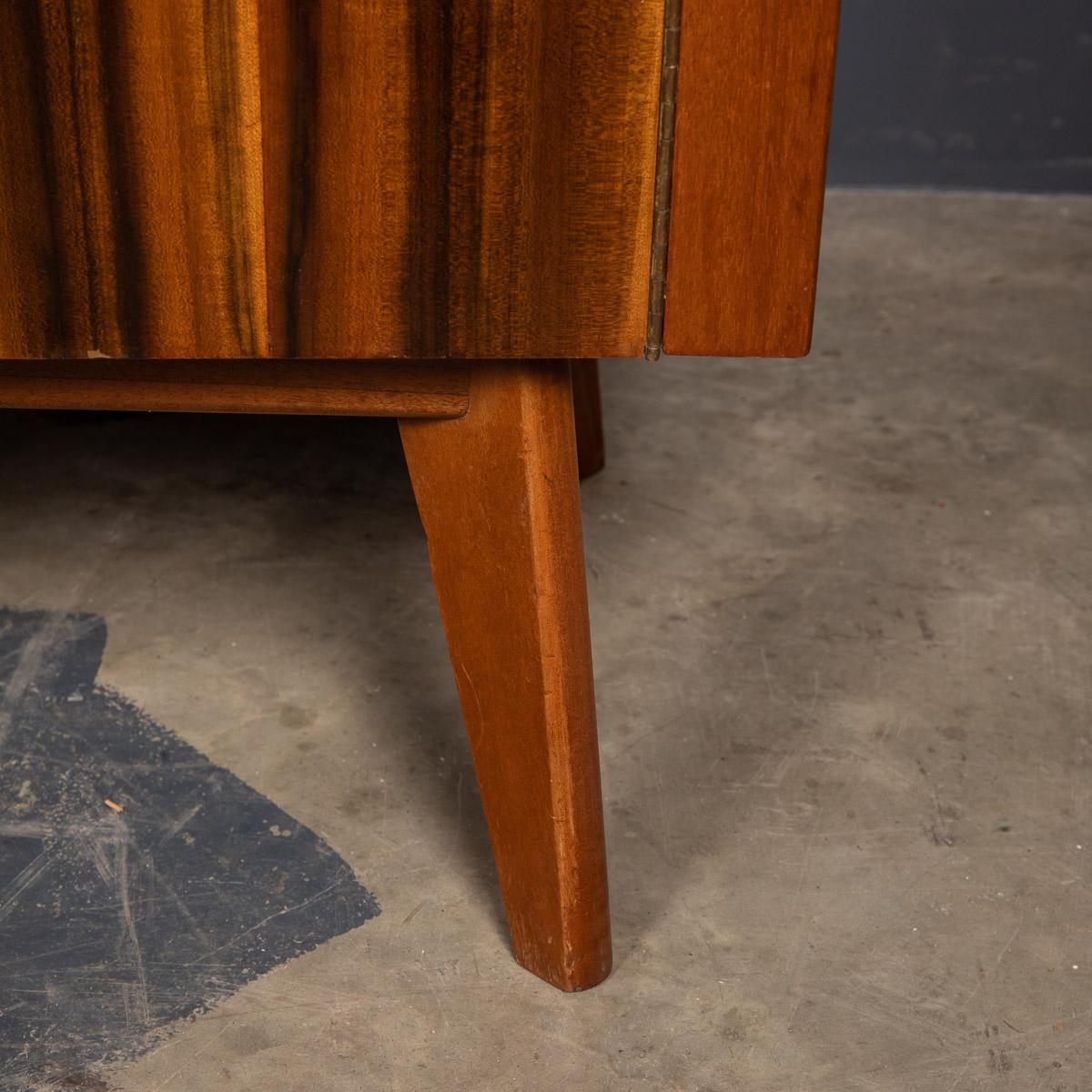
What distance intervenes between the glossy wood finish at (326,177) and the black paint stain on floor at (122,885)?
382mm

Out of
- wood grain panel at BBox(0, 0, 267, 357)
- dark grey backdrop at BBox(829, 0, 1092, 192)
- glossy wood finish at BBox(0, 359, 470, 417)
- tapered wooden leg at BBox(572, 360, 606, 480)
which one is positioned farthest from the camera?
dark grey backdrop at BBox(829, 0, 1092, 192)

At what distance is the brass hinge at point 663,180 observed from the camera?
0.59 m

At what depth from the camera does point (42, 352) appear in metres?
0.64

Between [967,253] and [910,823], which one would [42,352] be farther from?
[967,253]

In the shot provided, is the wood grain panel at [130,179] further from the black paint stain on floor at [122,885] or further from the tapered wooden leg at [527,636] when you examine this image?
the black paint stain on floor at [122,885]

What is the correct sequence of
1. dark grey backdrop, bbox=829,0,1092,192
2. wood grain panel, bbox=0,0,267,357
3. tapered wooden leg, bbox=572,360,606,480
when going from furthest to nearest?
dark grey backdrop, bbox=829,0,1092,192 → tapered wooden leg, bbox=572,360,606,480 → wood grain panel, bbox=0,0,267,357

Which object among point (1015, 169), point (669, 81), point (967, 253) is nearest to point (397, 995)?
point (669, 81)

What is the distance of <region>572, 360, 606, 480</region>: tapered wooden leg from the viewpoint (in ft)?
4.54

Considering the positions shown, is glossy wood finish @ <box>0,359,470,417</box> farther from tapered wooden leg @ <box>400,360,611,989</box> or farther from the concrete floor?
the concrete floor

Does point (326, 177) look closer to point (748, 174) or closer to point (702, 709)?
point (748, 174)

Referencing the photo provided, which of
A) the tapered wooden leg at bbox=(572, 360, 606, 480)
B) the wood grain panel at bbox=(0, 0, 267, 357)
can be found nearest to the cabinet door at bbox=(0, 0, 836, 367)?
the wood grain panel at bbox=(0, 0, 267, 357)

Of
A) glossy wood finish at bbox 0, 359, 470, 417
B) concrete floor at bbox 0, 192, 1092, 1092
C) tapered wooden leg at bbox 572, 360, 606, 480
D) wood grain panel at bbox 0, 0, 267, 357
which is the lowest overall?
concrete floor at bbox 0, 192, 1092, 1092

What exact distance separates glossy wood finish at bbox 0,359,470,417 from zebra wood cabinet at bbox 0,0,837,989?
25mm

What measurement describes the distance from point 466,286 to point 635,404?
3.76ft
